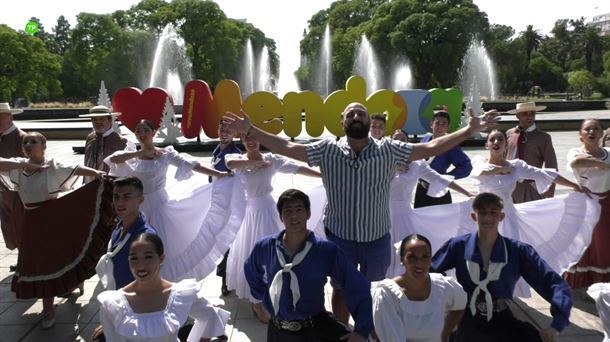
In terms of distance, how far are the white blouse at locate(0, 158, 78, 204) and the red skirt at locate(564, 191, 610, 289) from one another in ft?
17.5

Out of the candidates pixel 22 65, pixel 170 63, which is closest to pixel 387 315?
pixel 22 65

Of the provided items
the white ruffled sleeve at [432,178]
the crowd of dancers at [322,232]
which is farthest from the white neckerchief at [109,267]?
the white ruffled sleeve at [432,178]

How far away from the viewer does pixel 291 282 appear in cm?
309

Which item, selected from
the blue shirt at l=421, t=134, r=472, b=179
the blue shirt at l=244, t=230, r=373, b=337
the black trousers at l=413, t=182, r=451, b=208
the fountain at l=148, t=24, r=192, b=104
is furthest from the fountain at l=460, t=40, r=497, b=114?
the blue shirt at l=244, t=230, r=373, b=337

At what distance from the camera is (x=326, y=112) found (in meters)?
17.6

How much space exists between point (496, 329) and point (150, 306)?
229 cm

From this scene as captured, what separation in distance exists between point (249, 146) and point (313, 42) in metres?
56.4

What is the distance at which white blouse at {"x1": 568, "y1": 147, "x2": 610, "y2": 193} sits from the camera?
17.1 feet

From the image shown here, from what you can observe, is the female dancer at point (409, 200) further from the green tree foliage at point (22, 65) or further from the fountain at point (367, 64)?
the green tree foliage at point (22, 65)

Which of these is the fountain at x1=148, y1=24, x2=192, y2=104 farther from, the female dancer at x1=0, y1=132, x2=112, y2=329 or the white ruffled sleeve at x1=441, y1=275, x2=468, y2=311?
the white ruffled sleeve at x1=441, y1=275, x2=468, y2=311

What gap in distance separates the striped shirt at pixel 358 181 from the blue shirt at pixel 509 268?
1.89 feet

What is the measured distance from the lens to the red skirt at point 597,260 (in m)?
5.23

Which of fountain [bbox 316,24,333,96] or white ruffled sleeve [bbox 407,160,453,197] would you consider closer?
white ruffled sleeve [bbox 407,160,453,197]

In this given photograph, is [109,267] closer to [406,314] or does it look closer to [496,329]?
[406,314]
